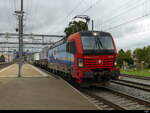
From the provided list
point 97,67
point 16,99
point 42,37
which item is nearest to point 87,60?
point 97,67

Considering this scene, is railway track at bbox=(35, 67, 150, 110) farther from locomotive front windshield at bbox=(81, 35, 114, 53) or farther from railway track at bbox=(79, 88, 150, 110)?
locomotive front windshield at bbox=(81, 35, 114, 53)

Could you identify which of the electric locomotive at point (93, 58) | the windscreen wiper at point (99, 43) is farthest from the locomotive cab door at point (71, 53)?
the windscreen wiper at point (99, 43)

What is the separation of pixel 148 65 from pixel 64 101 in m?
52.4

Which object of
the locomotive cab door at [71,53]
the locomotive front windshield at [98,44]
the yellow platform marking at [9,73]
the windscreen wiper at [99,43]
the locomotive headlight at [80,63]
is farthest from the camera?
the yellow platform marking at [9,73]

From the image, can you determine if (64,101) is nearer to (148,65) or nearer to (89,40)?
(89,40)

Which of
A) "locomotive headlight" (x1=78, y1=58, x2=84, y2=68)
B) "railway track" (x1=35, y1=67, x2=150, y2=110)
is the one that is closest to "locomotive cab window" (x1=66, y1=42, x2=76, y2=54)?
"locomotive headlight" (x1=78, y1=58, x2=84, y2=68)

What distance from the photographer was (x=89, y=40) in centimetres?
1452

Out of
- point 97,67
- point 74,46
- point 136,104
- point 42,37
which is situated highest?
point 42,37

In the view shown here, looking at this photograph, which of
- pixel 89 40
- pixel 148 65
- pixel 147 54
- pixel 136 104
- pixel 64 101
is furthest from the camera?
pixel 147 54

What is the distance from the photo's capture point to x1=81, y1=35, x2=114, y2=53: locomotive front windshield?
1410 cm

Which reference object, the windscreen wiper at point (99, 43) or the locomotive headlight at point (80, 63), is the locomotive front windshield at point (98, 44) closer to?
the windscreen wiper at point (99, 43)

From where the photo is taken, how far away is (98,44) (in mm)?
14422

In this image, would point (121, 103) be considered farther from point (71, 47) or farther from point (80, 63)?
point (71, 47)

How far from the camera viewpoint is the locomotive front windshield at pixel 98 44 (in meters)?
14.1
